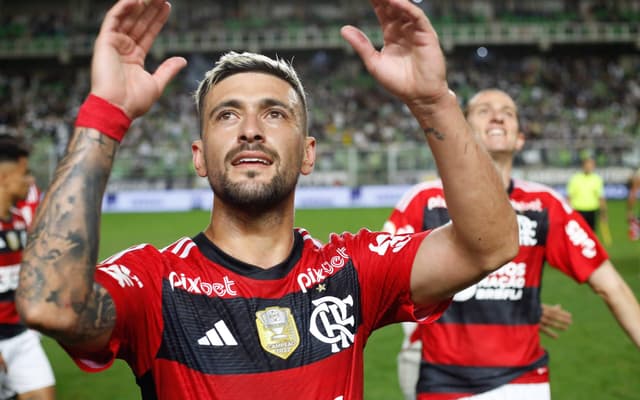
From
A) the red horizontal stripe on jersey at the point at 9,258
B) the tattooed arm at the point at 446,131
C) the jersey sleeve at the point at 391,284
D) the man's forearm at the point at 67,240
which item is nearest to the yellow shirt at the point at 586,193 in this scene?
the red horizontal stripe on jersey at the point at 9,258

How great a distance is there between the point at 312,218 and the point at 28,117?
22.9 meters

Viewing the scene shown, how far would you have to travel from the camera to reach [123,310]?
184 cm

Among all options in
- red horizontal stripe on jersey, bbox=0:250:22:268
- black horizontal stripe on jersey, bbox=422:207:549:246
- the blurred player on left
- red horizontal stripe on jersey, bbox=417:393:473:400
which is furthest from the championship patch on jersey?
red horizontal stripe on jersey, bbox=0:250:22:268

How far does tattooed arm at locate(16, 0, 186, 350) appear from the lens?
1.60 m

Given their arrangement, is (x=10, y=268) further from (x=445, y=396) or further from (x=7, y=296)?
(x=445, y=396)

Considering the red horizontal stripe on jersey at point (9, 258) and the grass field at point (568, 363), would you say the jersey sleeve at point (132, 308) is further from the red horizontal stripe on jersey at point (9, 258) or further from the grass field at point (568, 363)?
the grass field at point (568, 363)

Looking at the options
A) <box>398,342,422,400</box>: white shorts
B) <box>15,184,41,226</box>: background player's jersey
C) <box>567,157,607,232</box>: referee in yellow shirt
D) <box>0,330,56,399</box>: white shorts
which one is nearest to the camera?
<box>398,342,422,400</box>: white shorts

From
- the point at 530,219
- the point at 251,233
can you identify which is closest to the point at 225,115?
the point at 251,233

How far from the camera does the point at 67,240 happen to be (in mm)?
1644

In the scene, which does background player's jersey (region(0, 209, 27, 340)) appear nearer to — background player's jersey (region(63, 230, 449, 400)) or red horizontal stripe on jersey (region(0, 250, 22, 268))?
red horizontal stripe on jersey (region(0, 250, 22, 268))

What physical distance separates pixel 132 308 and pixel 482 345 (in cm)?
214

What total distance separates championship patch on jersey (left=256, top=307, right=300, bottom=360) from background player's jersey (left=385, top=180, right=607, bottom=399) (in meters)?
1.60

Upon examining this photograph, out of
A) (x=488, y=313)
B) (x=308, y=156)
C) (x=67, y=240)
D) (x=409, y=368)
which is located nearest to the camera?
(x=67, y=240)

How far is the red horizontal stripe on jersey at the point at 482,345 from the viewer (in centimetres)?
338
